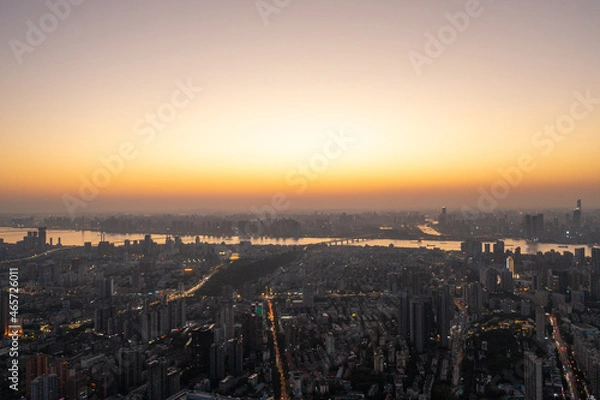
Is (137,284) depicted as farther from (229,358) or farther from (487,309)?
(487,309)

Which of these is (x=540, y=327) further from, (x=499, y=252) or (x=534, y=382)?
(x=499, y=252)

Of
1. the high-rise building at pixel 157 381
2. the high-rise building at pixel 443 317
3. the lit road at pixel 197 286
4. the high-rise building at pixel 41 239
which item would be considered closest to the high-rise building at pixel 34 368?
the high-rise building at pixel 157 381

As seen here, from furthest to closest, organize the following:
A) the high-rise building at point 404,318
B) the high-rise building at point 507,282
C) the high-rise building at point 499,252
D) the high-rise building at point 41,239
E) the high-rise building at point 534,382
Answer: the high-rise building at point 41,239, the high-rise building at point 499,252, the high-rise building at point 507,282, the high-rise building at point 404,318, the high-rise building at point 534,382

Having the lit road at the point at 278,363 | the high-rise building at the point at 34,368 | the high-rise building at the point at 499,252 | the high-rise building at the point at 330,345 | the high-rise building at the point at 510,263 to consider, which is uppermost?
the high-rise building at the point at 499,252

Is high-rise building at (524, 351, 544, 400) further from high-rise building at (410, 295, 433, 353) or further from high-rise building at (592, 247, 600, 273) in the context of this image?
high-rise building at (592, 247, 600, 273)

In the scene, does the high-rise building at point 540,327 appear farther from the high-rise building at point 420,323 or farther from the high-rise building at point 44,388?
the high-rise building at point 44,388

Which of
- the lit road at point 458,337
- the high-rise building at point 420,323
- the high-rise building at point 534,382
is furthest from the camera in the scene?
the high-rise building at point 420,323

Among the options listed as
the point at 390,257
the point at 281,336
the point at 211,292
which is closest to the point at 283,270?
the point at 211,292

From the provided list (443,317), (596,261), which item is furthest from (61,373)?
(596,261)
